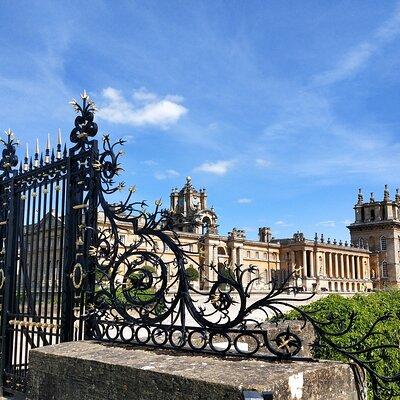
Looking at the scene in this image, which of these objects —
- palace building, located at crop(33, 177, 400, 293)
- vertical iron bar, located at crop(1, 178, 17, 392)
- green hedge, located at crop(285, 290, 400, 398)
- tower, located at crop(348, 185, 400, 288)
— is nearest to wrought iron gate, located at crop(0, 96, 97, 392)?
vertical iron bar, located at crop(1, 178, 17, 392)

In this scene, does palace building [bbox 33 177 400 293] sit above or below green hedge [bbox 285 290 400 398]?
above

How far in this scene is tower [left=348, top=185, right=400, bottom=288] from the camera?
10444cm

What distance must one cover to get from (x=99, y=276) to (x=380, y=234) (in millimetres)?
109893

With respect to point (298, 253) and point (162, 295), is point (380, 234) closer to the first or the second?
point (298, 253)

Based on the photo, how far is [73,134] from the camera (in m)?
5.82

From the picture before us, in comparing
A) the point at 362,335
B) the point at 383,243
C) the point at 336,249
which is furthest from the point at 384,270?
the point at 362,335

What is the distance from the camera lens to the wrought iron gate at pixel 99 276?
3996mm

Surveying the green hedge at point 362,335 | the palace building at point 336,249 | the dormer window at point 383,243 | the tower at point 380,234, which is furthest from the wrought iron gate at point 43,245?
the dormer window at point 383,243

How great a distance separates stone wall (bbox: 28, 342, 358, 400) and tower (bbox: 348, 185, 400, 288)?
348 feet

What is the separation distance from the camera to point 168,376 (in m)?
3.15

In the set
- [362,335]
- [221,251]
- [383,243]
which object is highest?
[383,243]

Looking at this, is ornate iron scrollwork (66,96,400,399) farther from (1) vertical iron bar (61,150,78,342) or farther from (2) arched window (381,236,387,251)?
(2) arched window (381,236,387,251)

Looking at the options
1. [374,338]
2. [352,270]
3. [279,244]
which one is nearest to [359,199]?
[352,270]

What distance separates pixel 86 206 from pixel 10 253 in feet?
5.75
